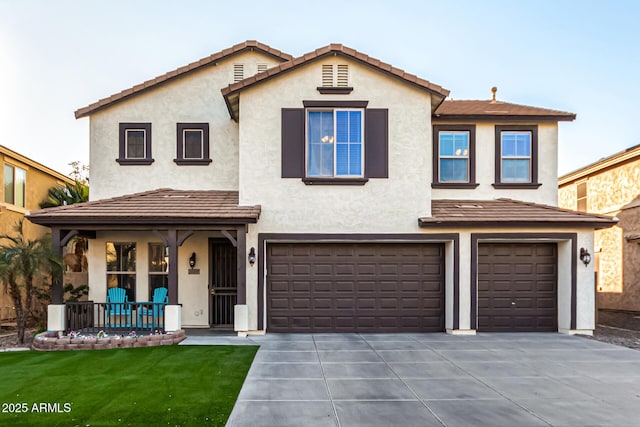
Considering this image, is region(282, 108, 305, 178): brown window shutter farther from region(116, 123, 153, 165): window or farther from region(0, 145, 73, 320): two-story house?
region(0, 145, 73, 320): two-story house

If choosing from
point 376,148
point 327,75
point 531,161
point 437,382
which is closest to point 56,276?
point 327,75

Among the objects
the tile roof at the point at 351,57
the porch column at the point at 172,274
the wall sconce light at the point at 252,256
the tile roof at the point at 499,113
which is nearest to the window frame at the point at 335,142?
the tile roof at the point at 351,57

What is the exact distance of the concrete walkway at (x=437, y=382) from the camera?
518 cm

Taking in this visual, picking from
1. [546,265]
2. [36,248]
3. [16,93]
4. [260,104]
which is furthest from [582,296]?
[16,93]

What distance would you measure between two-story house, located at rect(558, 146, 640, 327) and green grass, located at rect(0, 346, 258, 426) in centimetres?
1392

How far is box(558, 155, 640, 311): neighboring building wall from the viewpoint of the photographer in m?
15.7

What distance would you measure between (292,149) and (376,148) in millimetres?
2201

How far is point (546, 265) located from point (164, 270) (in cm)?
1078

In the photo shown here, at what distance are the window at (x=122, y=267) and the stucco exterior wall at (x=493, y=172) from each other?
357 inches

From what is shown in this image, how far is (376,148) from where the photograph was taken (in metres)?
10.5

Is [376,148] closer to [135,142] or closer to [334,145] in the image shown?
[334,145]

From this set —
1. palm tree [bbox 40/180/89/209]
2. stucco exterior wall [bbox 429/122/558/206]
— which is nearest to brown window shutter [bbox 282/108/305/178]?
stucco exterior wall [bbox 429/122/558/206]

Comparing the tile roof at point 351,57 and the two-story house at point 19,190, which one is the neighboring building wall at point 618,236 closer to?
the tile roof at point 351,57

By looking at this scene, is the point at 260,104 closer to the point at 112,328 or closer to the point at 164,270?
the point at 164,270
